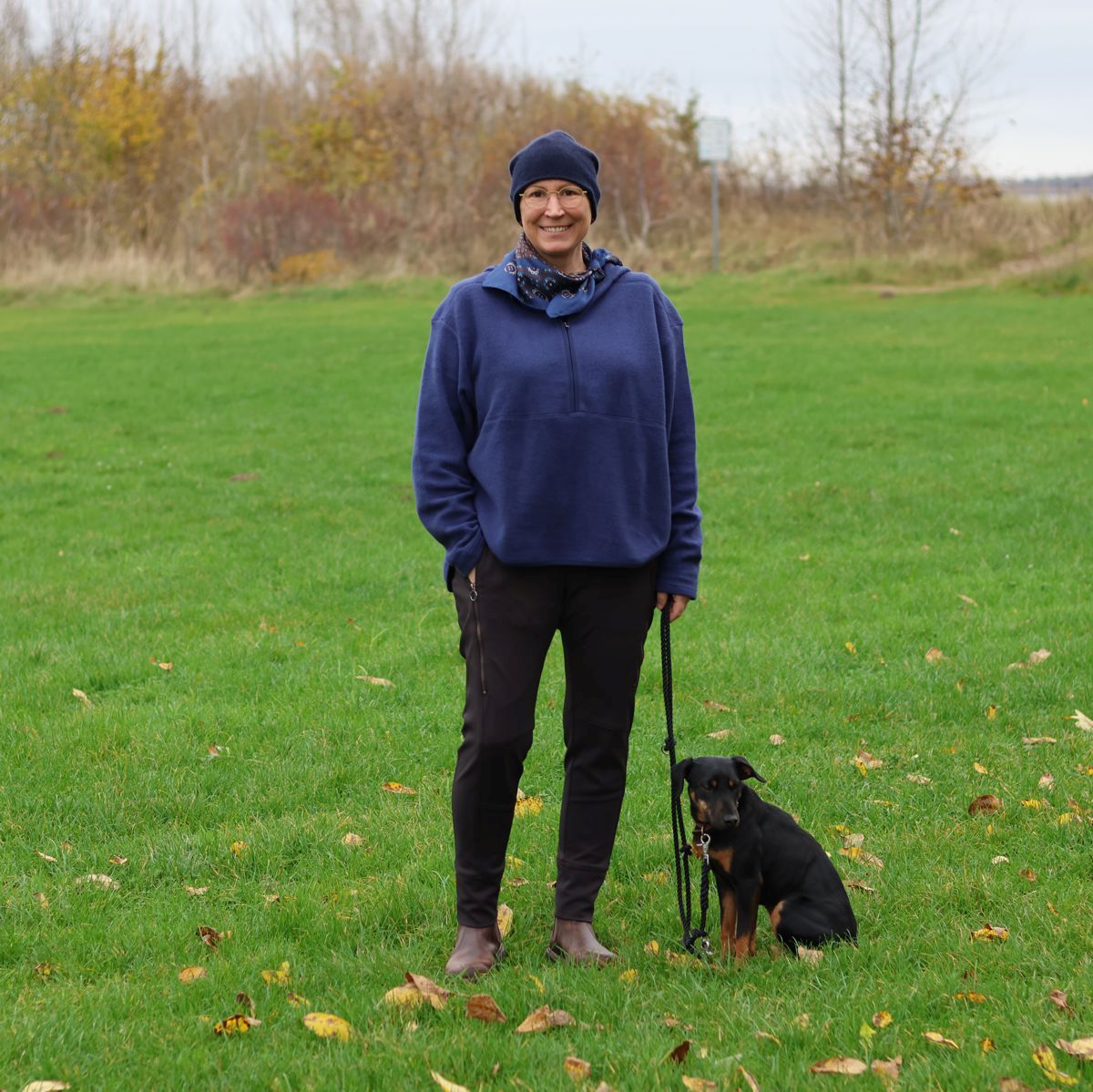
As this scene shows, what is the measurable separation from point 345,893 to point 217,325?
24.2 m

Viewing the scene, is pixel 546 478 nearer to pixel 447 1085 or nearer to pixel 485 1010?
pixel 485 1010

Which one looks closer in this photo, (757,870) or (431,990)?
(431,990)

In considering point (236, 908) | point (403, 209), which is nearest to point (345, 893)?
point (236, 908)

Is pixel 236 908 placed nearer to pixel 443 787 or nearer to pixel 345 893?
pixel 345 893

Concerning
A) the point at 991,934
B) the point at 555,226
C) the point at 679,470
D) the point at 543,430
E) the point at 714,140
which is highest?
the point at 714,140

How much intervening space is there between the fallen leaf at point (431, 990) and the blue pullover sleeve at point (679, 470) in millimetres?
1309

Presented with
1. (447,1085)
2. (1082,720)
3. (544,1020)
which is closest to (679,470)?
(544,1020)

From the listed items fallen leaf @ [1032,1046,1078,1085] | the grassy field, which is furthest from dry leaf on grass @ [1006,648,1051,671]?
fallen leaf @ [1032,1046,1078,1085]

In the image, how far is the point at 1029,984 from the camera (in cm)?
382

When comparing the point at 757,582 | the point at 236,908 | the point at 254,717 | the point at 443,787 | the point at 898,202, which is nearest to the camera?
the point at 236,908

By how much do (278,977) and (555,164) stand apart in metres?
2.48

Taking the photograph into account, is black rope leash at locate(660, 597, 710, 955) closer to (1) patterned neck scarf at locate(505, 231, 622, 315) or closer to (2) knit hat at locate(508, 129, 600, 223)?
(1) patterned neck scarf at locate(505, 231, 622, 315)

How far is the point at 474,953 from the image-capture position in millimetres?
4062

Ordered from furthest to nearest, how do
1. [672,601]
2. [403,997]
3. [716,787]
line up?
1. [672,601]
2. [716,787]
3. [403,997]
